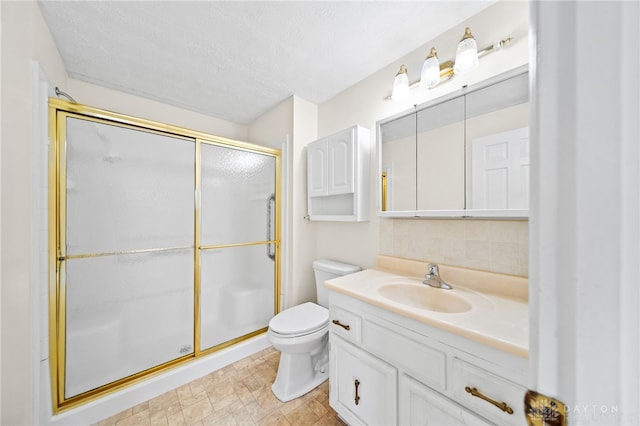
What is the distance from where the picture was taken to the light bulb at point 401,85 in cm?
A: 143

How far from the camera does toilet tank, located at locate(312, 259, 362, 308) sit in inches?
69.2

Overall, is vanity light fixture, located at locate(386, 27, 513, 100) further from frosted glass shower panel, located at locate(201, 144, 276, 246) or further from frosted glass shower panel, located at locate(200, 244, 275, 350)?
frosted glass shower panel, located at locate(200, 244, 275, 350)

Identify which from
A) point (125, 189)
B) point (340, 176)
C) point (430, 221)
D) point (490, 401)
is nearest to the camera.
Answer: point (490, 401)

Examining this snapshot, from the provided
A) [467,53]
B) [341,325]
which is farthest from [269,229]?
[467,53]

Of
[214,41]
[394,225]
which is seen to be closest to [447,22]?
[394,225]

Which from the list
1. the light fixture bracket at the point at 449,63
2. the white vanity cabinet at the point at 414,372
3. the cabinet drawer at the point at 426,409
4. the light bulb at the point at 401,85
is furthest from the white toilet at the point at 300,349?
the light fixture bracket at the point at 449,63

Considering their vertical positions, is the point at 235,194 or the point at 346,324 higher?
the point at 235,194

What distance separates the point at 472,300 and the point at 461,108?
3.25ft

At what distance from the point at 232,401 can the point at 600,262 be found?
1.90 m

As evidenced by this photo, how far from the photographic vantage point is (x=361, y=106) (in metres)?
1.81

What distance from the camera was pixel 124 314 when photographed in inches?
59.7

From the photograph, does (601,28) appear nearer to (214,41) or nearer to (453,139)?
(453,139)

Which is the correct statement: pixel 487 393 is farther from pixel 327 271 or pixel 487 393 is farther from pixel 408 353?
pixel 327 271

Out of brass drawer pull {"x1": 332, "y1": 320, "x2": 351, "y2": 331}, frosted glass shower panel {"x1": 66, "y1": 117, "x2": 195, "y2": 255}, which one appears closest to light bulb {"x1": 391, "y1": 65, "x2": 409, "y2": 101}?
brass drawer pull {"x1": 332, "y1": 320, "x2": 351, "y2": 331}
